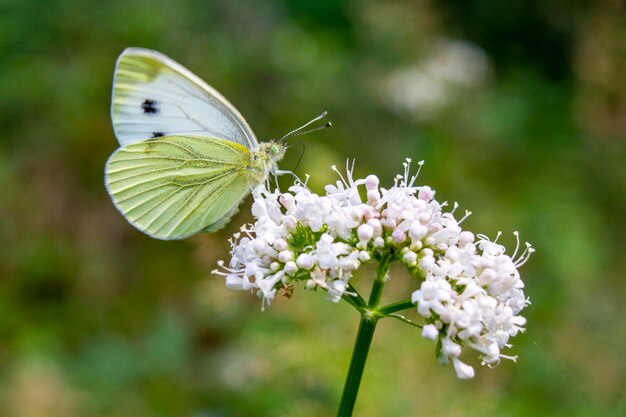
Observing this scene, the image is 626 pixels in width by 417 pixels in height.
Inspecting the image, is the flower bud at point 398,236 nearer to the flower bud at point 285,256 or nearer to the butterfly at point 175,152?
the flower bud at point 285,256

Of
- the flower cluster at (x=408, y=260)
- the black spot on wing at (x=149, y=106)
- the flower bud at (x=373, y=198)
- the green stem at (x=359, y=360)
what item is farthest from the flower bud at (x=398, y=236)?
the black spot on wing at (x=149, y=106)

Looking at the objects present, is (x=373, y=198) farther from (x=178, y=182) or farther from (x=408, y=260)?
(x=178, y=182)

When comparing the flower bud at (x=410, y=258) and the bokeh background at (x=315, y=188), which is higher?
the bokeh background at (x=315, y=188)

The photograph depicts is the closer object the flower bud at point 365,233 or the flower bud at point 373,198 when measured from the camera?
the flower bud at point 365,233

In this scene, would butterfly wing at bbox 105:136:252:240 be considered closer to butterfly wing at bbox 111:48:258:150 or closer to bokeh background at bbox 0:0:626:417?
butterfly wing at bbox 111:48:258:150

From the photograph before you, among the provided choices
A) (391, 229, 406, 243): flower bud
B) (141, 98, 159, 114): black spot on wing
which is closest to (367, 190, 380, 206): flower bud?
(391, 229, 406, 243): flower bud

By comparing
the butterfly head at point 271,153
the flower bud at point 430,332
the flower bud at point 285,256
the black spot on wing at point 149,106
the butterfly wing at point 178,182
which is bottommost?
the flower bud at point 430,332

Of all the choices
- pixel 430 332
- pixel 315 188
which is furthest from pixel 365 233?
pixel 315 188
